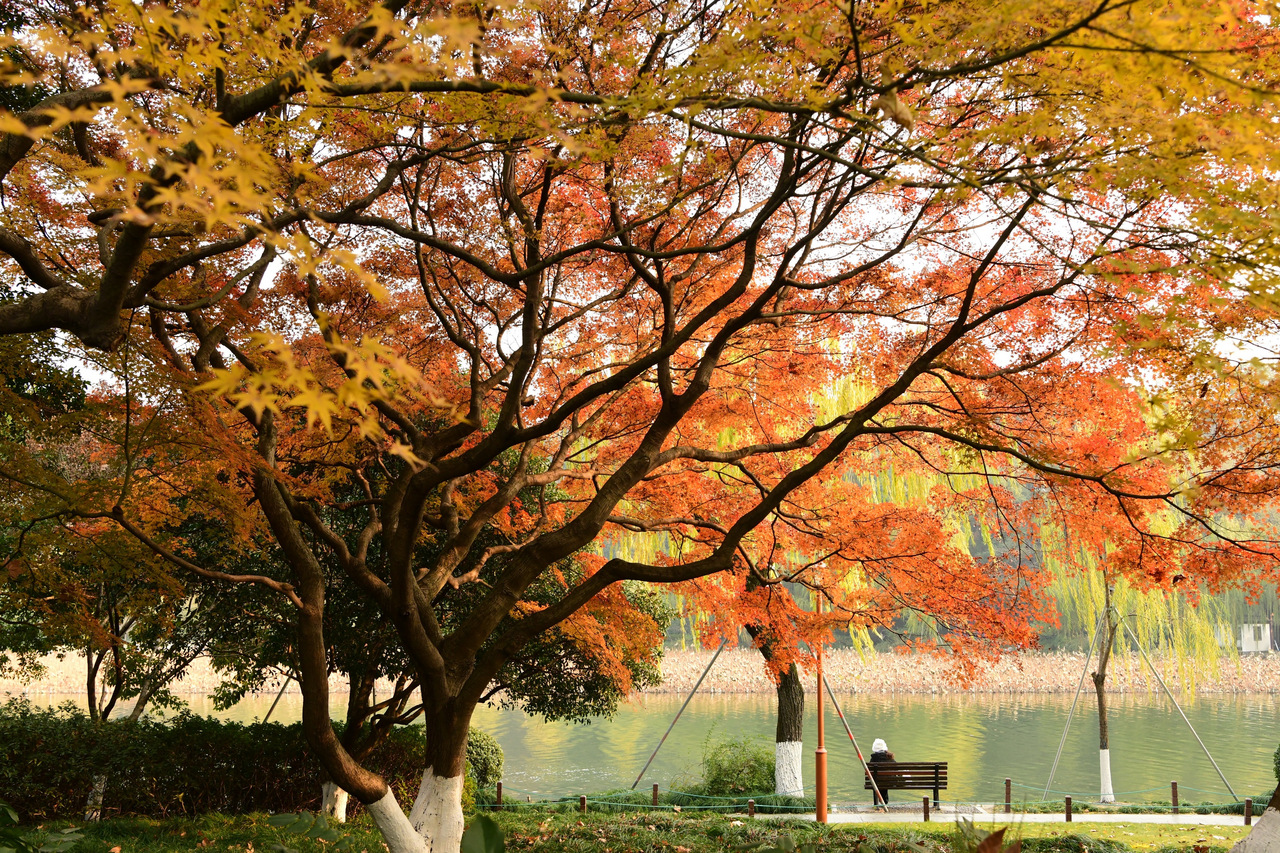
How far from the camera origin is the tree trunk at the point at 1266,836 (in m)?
5.88

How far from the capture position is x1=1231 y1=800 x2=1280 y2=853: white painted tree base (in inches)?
231

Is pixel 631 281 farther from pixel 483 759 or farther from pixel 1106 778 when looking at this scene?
pixel 1106 778

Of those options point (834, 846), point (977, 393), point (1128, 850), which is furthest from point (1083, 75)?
point (1128, 850)

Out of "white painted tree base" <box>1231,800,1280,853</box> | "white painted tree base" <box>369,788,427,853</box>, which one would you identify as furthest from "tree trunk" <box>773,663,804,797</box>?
"white painted tree base" <box>369,788,427,853</box>

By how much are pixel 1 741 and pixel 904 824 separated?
9.69 meters

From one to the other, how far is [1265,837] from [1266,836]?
0.01 m

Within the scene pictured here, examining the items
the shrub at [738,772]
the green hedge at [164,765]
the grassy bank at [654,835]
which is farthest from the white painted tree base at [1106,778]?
the green hedge at [164,765]

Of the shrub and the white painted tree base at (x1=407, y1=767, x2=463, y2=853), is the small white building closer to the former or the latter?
the shrub

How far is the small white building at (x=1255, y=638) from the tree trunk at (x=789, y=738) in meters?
40.4

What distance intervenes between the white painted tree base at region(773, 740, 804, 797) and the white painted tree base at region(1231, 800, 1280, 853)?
6235 millimetres

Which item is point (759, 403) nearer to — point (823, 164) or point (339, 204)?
point (823, 164)

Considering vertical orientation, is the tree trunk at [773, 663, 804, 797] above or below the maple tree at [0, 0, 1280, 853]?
below

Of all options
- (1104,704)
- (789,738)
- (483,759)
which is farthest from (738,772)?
(1104,704)

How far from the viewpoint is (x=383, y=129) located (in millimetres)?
4332
